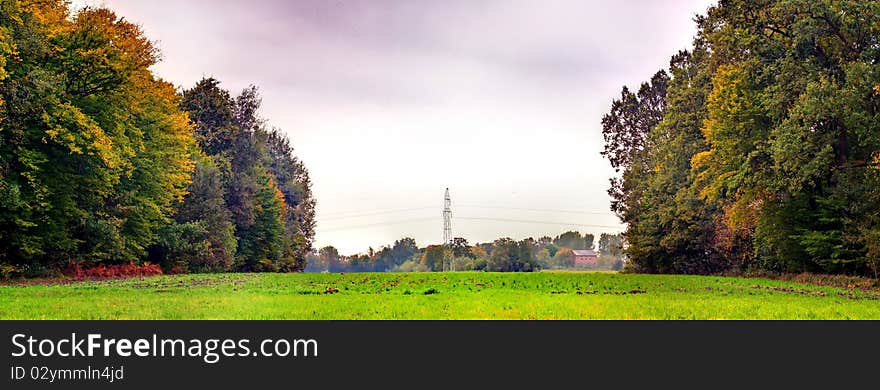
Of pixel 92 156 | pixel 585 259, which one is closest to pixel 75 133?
pixel 92 156

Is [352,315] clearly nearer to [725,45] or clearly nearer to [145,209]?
[725,45]

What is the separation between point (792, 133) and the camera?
27047mm

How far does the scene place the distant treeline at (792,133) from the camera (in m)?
26.4

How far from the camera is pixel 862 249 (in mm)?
27625

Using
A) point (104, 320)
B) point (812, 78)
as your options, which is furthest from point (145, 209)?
point (812, 78)

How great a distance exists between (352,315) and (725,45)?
3034 centimetres

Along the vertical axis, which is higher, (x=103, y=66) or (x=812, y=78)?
(x=103, y=66)

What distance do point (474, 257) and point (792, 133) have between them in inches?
2618

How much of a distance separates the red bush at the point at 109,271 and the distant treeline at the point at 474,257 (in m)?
32.2
